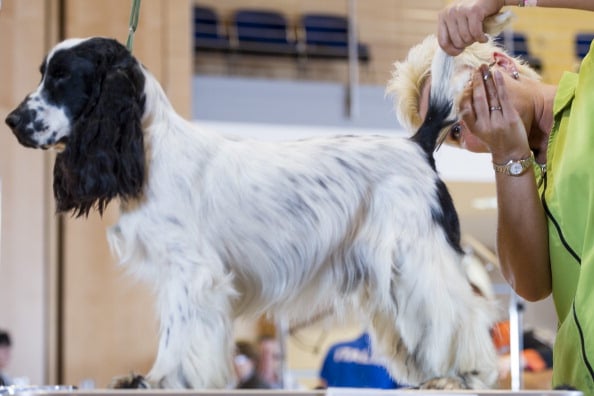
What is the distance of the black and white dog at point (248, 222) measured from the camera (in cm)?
124

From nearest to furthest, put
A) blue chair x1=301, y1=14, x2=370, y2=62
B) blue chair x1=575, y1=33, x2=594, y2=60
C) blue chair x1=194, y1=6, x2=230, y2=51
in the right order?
blue chair x1=194, y1=6, x2=230, y2=51, blue chair x1=301, y1=14, x2=370, y2=62, blue chair x1=575, y1=33, x2=594, y2=60

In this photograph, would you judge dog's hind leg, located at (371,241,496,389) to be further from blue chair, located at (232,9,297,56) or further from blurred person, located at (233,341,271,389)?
blue chair, located at (232,9,297,56)

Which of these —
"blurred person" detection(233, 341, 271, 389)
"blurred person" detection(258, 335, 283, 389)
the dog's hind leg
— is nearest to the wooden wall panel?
"blurred person" detection(233, 341, 271, 389)

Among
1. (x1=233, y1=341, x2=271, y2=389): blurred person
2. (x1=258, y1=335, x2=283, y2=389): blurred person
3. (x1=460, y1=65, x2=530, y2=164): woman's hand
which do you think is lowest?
(x1=258, y1=335, x2=283, y2=389): blurred person

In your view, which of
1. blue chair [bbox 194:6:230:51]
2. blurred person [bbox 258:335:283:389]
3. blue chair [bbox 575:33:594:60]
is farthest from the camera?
blue chair [bbox 575:33:594:60]

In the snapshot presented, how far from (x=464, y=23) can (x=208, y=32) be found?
22.3ft

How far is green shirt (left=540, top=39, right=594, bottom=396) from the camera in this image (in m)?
1.55

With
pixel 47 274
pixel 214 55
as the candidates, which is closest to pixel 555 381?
pixel 47 274

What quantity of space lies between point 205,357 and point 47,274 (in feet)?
16.8

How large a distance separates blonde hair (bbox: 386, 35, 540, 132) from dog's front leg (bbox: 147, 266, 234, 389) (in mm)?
533

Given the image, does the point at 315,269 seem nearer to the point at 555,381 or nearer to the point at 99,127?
the point at 99,127

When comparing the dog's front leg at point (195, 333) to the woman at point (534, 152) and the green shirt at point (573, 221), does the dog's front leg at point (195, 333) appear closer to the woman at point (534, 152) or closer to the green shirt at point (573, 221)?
the woman at point (534, 152)

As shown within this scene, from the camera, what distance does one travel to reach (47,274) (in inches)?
241

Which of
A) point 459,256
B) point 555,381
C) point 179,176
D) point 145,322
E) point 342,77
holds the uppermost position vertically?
point 342,77
